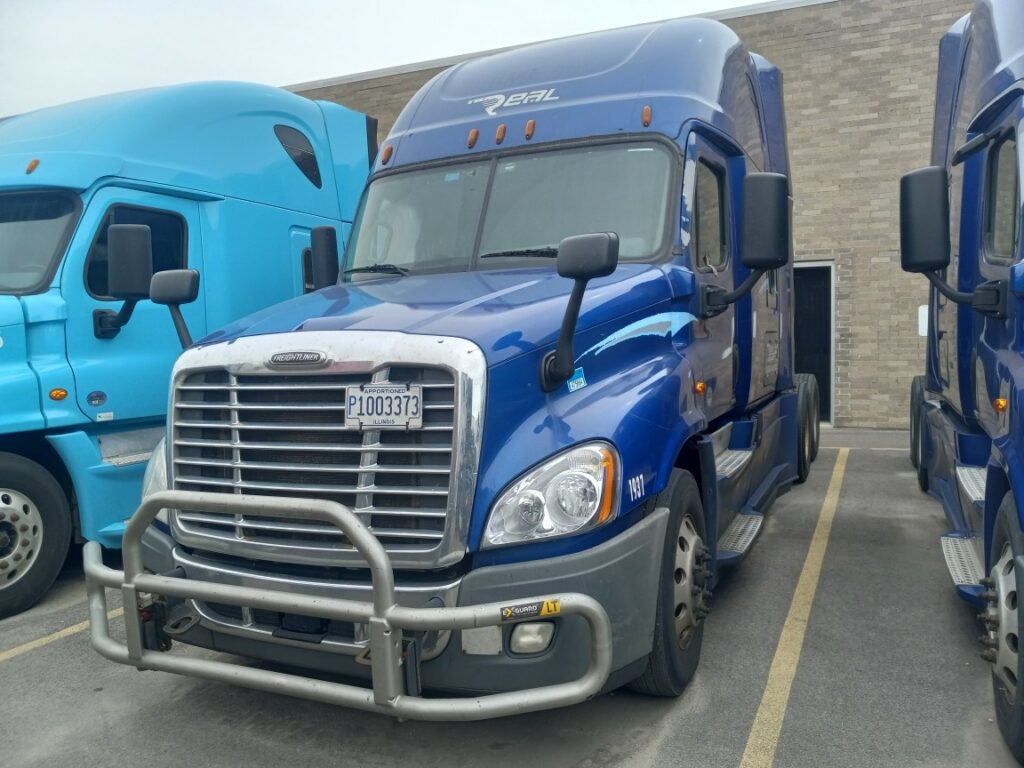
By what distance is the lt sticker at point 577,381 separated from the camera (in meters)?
3.68

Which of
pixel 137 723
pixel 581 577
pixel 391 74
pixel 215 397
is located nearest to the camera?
pixel 581 577

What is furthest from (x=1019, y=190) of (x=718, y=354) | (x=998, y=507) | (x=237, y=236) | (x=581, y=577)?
(x=237, y=236)

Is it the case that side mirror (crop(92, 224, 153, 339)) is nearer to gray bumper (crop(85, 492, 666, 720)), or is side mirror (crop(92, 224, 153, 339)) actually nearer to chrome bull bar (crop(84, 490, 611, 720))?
gray bumper (crop(85, 492, 666, 720))

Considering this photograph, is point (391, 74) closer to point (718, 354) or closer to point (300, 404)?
point (718, 354)

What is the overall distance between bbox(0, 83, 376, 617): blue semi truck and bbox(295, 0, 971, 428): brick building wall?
9709 millimetres

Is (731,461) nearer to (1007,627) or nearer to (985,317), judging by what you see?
(985,317)

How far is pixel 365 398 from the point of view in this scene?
133 inches

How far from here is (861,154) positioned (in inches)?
561

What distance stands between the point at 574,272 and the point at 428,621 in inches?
55.2

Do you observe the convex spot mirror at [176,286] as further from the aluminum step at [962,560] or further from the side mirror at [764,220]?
the aluminum step at [962,560]

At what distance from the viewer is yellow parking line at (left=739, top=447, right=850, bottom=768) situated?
143 inches

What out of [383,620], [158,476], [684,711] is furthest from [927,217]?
[158,476]

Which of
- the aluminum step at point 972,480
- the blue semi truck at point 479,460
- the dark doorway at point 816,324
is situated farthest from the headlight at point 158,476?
the dark doorway at point 816,324

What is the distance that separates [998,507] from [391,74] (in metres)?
15.8
